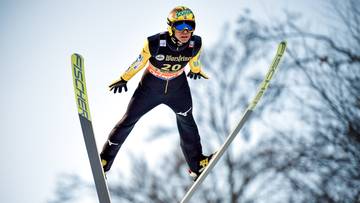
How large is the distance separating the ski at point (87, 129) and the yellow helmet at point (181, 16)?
1137 mm

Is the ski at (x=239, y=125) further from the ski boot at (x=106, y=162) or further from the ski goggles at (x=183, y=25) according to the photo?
the ski goggles at (x=183, y=25)

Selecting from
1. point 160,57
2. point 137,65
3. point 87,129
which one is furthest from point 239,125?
point 87,129

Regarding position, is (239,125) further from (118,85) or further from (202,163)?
(118,85)

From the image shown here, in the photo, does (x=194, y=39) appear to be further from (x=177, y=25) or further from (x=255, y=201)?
(x=255, y=201)

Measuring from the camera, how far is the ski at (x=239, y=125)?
5.00 metres

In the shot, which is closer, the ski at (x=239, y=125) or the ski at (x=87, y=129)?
the ski at (x=87, y=129)

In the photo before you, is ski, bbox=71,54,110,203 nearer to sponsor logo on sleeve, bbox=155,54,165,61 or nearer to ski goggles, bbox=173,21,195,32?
sponsor logo on sleeve, bbox=155,54,165,61

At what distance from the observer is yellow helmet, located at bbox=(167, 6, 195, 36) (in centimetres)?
444

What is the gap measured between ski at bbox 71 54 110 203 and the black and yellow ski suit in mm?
539

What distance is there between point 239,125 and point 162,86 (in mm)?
1262

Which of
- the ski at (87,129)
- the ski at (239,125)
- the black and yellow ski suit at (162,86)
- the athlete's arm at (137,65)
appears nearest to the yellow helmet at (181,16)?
the black and yellow ski suit at (162,86)

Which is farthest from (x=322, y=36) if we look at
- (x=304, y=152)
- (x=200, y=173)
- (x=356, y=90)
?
(x=200, y=173)

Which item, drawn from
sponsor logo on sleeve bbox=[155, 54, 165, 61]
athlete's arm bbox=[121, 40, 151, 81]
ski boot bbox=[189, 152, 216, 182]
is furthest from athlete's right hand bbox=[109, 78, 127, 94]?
ski boot bbox=[189, 152, 216, 182]

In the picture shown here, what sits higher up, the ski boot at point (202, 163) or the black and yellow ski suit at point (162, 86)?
the black and yellow ski suit at point (162, 86)
